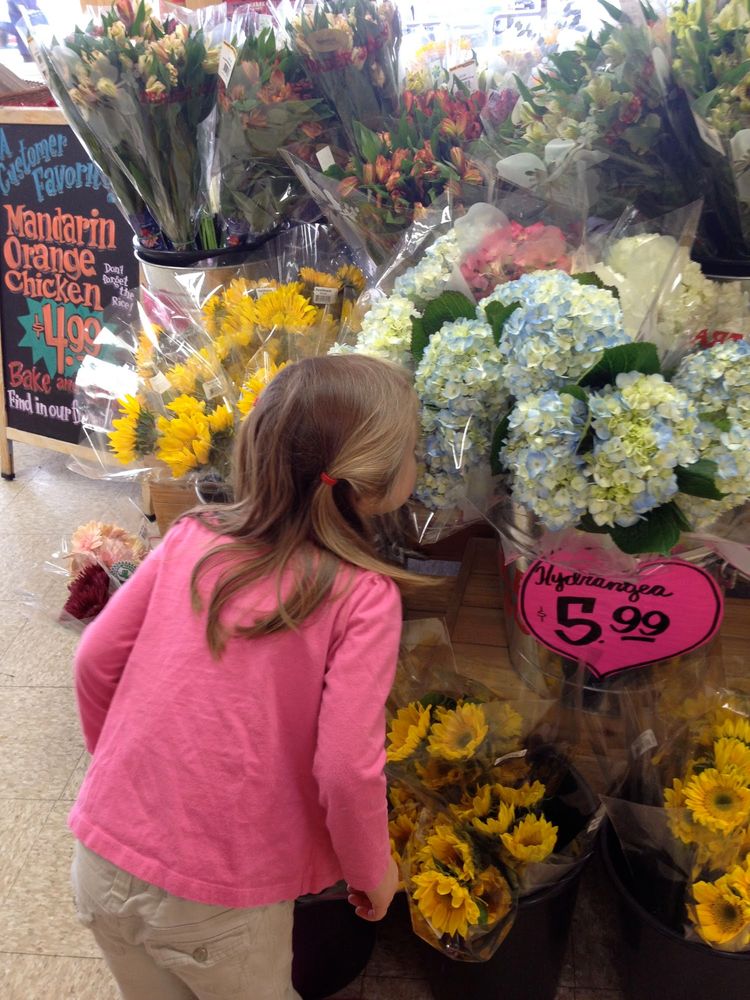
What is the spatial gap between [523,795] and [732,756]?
1.04ft

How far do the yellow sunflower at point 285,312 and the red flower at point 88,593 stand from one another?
0.59 m

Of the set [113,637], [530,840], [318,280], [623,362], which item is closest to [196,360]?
[318,280]

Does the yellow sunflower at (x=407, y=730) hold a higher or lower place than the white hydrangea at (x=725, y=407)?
lower

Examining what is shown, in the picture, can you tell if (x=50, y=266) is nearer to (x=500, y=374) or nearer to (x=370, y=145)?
(x=370, y=145)

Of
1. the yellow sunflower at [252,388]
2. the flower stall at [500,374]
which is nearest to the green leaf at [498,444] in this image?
the flower stall at [500,374]

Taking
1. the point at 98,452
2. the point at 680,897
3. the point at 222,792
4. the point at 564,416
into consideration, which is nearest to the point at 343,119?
the point at 98,452

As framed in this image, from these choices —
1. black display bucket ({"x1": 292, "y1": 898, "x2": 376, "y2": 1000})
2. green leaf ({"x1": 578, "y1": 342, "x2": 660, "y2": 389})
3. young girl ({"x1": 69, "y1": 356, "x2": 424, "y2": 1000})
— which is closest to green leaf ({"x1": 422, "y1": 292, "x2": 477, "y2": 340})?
young girl ({"x1": 69, "y1": 356, "x2": 424, "y2": 1000})

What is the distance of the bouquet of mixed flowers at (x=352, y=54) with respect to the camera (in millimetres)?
1626

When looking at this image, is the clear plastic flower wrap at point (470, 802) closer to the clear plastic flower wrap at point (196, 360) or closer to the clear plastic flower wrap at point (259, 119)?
the clear plastic flower wrap at point (196, 360)

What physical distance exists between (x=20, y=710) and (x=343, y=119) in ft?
5.28

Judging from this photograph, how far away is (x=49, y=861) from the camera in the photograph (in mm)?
1807

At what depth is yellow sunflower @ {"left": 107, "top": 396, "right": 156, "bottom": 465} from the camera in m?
A: 1.47

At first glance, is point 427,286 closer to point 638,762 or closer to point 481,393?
point 481,393

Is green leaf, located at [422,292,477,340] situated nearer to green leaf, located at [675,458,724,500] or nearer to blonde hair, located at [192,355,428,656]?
blonde hair, located at [192,355,428,656]
